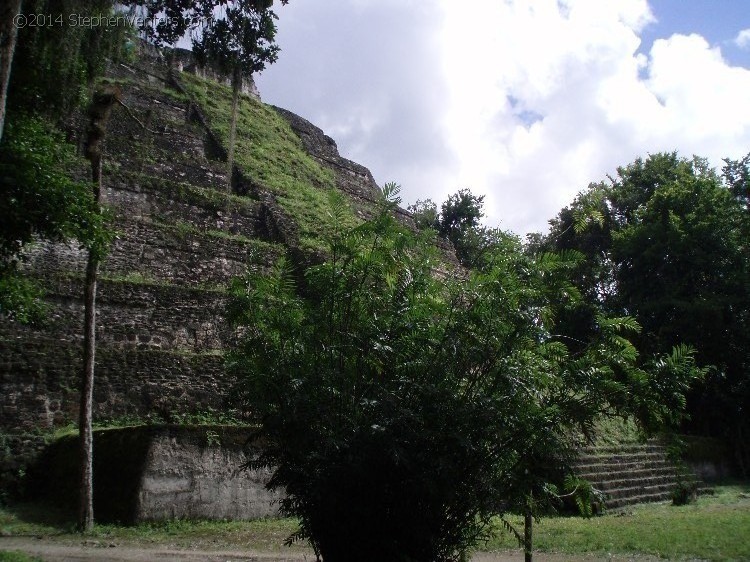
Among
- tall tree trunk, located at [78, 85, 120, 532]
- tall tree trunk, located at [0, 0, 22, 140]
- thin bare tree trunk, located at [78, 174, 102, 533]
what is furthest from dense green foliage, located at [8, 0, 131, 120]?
tall tree trunk, located at [0, 0, 22, 140]

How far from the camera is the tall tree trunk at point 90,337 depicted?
8.41 metres

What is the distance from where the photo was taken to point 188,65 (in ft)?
85.7

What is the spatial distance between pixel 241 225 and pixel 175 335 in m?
4.86

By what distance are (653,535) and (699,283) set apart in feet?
50.6

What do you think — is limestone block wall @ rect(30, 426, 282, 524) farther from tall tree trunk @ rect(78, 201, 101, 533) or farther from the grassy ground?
tall tree trunk @ rect(78, 201, 101, 533)

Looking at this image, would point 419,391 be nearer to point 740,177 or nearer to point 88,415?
point 88,415

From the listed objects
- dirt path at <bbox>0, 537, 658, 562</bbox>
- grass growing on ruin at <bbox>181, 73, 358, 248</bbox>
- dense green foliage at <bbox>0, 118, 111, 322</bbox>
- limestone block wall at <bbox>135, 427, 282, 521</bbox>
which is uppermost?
grass growing on ruin at <bbox>181, 73, 358, 248</bbox>

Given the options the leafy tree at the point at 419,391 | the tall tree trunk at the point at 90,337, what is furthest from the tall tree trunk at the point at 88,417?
the leafy tree at the point at 419,391

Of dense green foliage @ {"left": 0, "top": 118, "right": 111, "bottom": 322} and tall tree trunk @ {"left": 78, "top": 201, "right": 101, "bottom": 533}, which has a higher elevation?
dense green foliage @ {"left": 0, "top": 118, "right": 111, "bottom": 322}

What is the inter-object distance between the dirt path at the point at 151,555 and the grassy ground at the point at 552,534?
0.83 feet

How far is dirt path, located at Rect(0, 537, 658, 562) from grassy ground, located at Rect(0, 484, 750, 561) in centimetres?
25

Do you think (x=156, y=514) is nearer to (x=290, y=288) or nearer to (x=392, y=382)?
(x=290, y=288)

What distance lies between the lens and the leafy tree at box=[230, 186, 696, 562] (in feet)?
13.7

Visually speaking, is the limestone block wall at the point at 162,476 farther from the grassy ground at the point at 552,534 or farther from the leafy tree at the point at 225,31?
the leafy tree at the point at 225,31
